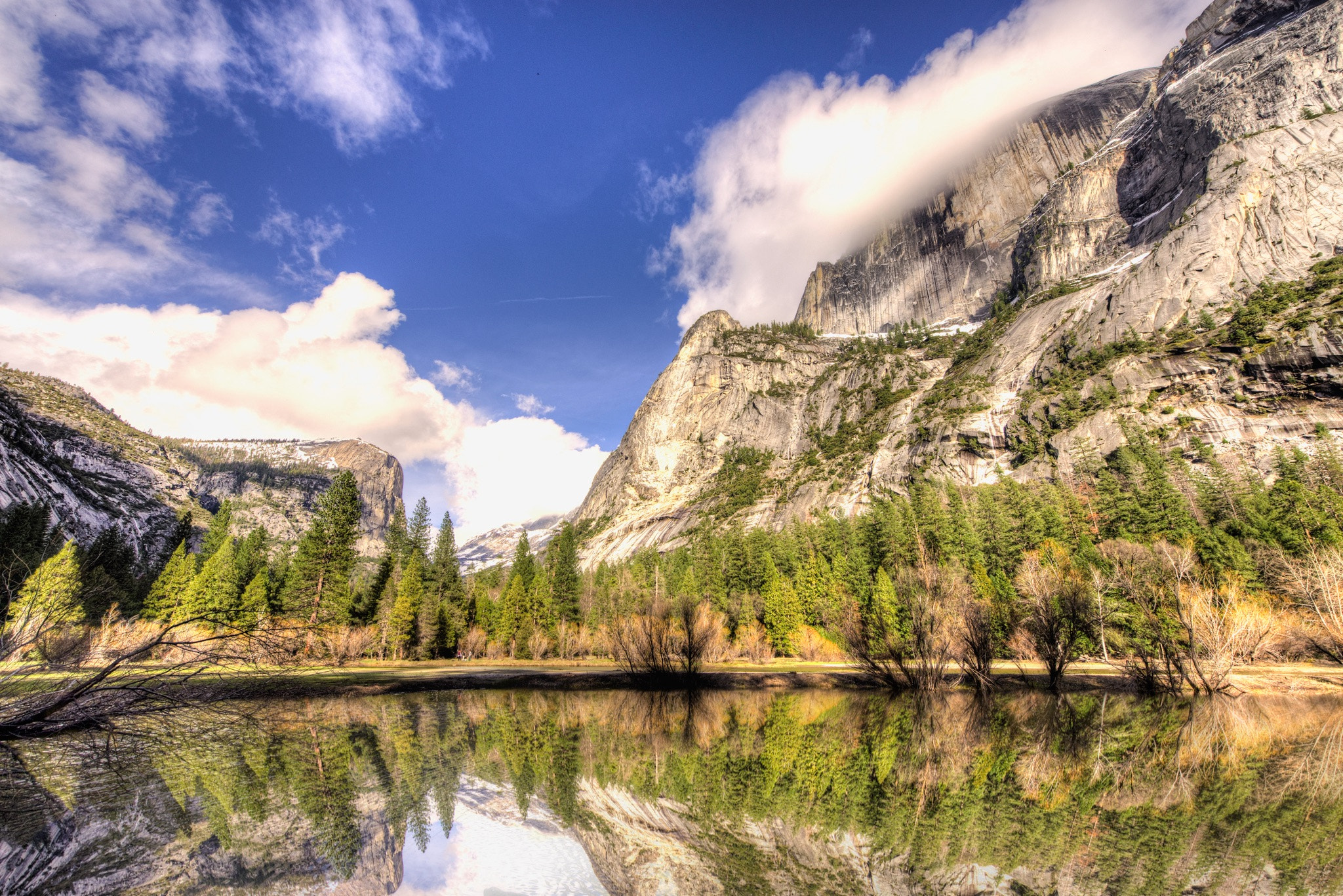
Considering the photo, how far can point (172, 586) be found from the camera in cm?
4925

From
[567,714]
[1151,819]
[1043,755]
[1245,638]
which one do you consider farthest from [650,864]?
[1245,638]

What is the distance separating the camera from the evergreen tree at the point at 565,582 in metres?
61.0

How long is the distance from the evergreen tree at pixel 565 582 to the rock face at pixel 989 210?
14743cm

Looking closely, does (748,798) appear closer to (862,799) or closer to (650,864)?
(862,799)

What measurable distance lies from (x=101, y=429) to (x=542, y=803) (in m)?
215

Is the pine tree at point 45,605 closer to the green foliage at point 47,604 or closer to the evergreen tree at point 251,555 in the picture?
the green foliage at point 47,604

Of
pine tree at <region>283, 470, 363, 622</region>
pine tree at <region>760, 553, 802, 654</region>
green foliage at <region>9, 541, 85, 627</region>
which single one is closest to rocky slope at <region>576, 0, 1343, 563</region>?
pine tree at <region>760, 553, 802, 654</region>

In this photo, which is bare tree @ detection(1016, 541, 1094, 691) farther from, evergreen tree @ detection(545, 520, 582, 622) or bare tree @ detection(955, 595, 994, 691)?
evergreen tree @ detection(545, 520, 582, 622)

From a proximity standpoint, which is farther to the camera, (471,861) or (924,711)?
(924,711)

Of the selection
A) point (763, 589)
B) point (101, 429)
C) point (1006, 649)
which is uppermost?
point (101, 429)

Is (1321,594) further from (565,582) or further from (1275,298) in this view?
(1275,298)

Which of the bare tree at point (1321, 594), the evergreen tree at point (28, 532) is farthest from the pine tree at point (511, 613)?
the bare tree at point (1321, 594)

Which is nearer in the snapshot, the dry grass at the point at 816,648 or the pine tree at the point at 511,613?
the dry grass at the point at 816,648

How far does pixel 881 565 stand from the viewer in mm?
54906
